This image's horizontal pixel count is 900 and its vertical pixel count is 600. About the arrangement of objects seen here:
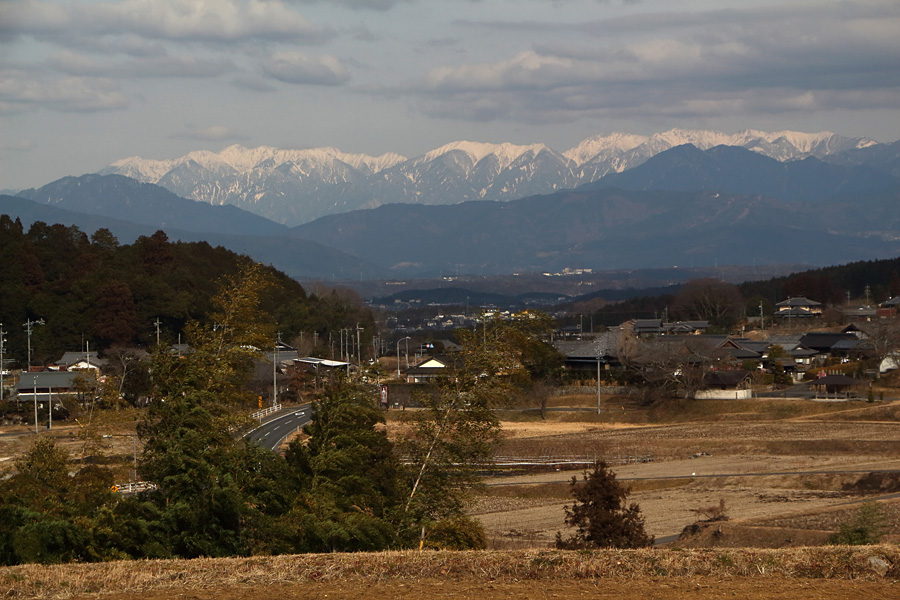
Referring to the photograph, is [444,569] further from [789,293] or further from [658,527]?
[789,293]

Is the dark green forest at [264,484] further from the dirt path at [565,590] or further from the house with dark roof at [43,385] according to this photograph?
the house with dark roof at [43,385]

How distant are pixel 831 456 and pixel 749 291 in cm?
9051

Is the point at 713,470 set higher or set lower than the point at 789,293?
lower

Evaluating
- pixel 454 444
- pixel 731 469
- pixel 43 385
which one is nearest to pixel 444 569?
pixel 454 444

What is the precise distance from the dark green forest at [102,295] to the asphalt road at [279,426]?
916 cm

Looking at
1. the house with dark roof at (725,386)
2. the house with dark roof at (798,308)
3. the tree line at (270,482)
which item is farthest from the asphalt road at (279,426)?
the house with dark roof at (798,308)

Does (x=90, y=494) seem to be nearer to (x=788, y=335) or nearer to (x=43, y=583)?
(x=43, y=583)

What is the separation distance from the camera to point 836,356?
2635 inches

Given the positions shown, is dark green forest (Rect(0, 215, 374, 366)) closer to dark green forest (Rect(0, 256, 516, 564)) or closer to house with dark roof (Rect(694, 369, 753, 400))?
house with dark roof (Rect(694, 369, 753, 400))

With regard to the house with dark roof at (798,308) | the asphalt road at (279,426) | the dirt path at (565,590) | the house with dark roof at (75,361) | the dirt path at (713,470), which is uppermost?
the house with dark roof at (798,308)

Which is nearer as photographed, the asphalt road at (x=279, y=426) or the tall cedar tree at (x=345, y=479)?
the tall cedar tree at (x=345, y=479)

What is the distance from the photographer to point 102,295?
227ft

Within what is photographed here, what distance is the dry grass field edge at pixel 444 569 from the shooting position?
38.4ft

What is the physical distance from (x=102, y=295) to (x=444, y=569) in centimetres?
6224
